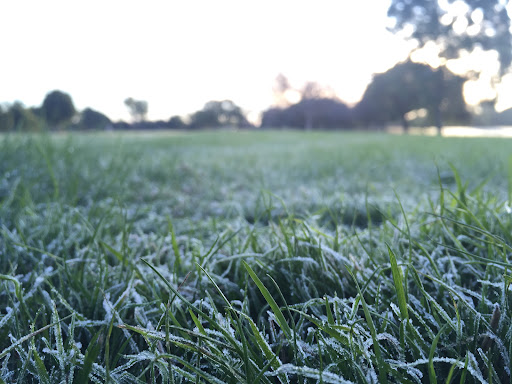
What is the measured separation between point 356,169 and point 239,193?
165cm

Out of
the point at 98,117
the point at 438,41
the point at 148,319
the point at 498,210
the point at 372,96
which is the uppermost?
the point at 438,41

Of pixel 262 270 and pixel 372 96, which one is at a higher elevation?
pixel 372 96

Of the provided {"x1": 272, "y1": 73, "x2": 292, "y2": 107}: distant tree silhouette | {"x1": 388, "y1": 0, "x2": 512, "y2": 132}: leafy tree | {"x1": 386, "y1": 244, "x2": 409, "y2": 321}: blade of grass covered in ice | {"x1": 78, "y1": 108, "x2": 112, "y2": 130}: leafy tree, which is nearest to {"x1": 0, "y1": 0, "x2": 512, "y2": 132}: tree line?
{"x1": 388, "y1": 0, "x2": 512, "y2": 132}: leafy tree

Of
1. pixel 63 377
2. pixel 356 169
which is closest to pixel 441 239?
pixel 63 377

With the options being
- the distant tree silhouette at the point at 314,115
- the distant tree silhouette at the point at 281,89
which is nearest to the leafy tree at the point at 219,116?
the distant tree silhouette at the point at 281,89

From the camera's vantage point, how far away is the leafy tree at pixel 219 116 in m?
46.3

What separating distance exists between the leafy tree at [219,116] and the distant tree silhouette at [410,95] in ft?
63.2

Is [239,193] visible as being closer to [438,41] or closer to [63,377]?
[63,377]

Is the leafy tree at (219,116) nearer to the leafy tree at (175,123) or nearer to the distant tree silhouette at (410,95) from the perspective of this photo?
the leafy tree at (175,123)

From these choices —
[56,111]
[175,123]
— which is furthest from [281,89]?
[56,111]

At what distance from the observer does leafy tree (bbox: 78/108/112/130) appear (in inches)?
134

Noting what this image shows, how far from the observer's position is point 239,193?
8.36ft

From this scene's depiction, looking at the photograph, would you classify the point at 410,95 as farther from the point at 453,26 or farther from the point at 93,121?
the point at 93,121

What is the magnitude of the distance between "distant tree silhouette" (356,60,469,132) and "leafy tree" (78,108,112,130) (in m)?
27.7
